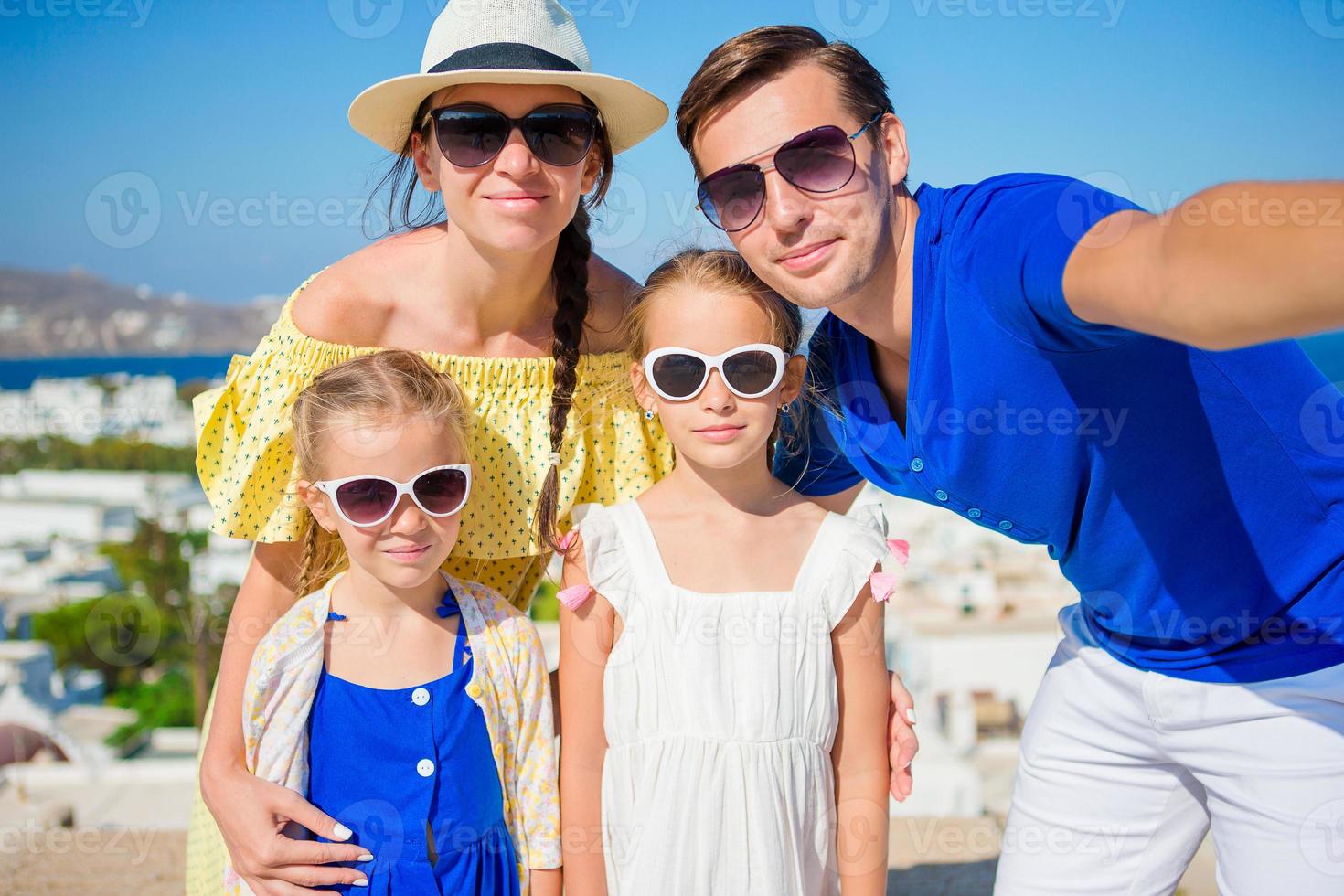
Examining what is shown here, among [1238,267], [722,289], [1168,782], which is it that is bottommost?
[1168,782]

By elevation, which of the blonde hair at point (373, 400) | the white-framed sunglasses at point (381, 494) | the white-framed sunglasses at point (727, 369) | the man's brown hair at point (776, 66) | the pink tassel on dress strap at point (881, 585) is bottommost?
the pink tassel on dress strap at point (881, 585)

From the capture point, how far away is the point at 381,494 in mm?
2561

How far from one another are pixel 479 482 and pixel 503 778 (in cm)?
79

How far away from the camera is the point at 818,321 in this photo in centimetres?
284

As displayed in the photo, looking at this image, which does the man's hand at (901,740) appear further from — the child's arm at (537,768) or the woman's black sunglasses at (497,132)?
the woman's black sunglasses at (497,132)

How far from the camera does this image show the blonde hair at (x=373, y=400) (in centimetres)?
263

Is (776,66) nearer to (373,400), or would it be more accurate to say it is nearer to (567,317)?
(567,317)

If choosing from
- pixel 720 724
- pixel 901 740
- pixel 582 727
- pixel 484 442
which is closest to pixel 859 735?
pixel 901 740

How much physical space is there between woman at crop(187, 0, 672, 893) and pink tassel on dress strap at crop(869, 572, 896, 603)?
0.71 metres

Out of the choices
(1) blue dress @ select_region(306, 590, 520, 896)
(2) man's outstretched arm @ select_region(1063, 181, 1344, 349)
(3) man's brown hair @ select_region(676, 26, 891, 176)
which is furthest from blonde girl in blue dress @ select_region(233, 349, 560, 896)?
(2) man's outstretched arm @ select_region(1063, 181, 1344, 349)

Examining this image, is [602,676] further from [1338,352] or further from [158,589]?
[1338,352]

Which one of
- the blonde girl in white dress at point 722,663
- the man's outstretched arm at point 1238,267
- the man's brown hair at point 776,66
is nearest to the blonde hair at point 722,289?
the blonde girl in white dress at point 722,663

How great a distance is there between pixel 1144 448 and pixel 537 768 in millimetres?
1576

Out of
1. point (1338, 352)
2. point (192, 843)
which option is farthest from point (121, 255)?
point (192, 843)
